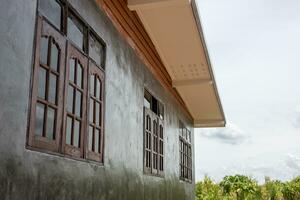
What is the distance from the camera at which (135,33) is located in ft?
17.1

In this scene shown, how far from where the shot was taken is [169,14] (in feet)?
15.9

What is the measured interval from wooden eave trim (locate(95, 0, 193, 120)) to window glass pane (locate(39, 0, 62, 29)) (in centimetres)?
88

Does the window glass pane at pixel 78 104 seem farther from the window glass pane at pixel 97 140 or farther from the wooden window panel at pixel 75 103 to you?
the window glass pane at pixel 97 140

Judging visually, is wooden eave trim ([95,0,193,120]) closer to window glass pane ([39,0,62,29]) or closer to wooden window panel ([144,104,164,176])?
wooden window panel ([144,104,164,176])

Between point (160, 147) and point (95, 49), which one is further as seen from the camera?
point (160, 147)

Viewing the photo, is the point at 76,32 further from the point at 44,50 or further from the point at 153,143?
the point at 153,143

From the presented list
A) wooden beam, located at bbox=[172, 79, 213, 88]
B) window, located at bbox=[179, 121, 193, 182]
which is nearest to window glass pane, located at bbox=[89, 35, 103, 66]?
wooden beam, located at bbox=[172, 79, 213, 88]

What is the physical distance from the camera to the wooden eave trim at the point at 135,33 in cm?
428

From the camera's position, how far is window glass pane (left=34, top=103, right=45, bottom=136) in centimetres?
249

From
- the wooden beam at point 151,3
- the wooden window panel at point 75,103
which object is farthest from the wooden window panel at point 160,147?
the wooden window panel at point 75,103

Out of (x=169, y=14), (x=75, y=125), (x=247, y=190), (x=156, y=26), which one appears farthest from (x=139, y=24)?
(x=247, y=190)

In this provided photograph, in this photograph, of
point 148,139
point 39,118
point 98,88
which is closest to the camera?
point 39,118

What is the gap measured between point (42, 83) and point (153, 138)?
361 cm

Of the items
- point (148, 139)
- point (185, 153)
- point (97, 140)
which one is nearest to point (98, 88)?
point (97, 140)
